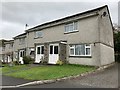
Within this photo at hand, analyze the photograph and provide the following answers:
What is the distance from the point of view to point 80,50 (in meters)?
20.5

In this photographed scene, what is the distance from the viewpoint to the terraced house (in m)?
19.3

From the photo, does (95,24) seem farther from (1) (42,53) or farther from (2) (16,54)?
(2) (16,54)

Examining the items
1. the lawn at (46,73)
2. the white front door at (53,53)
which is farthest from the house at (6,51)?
the lawn at (46,73)

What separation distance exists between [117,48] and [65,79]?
70.2 ft

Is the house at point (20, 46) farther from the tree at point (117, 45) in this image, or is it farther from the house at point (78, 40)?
the tree at point (117, 45)

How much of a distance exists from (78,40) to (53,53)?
4359 millimetres

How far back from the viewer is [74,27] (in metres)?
22.0

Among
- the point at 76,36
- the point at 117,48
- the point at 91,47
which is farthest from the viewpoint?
the point at 117,48

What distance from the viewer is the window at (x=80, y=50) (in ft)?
65.0

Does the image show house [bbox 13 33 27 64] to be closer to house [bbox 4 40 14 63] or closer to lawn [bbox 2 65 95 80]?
house [bbox 4 40 14 63]

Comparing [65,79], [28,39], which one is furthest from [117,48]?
[65,79]

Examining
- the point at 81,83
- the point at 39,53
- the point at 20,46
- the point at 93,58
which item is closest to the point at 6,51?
the point at 20,46

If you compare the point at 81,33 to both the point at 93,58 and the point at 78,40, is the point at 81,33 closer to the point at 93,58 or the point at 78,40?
the point at 78,40

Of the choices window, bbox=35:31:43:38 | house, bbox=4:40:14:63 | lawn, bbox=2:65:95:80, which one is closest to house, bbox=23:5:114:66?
window, bbox=35:31:43:38
